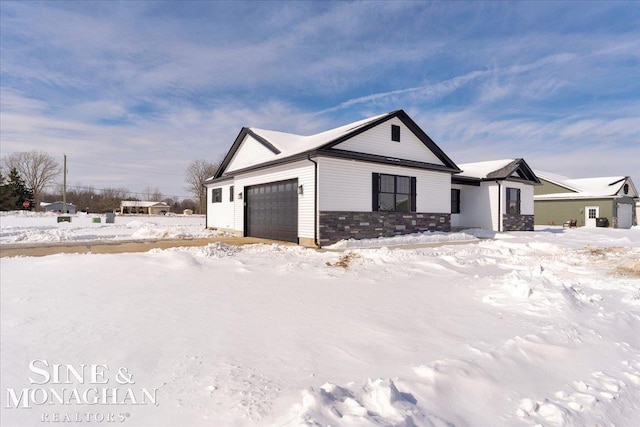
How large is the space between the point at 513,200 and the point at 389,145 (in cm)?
1025

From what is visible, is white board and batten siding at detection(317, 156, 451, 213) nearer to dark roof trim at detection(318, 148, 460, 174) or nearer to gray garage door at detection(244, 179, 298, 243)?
dark roof trim at detection(318, 148, 460, 174)

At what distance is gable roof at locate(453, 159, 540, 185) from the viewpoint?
19.4 metres

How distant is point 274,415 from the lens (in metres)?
2.45

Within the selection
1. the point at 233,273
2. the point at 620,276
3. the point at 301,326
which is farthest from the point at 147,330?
the point at 620,276

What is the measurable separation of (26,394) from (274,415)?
6.73ft

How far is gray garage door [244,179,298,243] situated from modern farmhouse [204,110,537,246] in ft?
0.13

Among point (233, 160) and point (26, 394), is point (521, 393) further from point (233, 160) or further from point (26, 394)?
point (233, 160)

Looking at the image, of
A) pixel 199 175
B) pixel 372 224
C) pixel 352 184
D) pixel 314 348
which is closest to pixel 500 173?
pixel 372 224

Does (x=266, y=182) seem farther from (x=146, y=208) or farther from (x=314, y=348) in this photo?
(x=146, y=208)

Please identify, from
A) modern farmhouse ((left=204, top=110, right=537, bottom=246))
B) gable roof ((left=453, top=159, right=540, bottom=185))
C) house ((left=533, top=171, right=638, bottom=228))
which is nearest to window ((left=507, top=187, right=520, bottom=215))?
modern farmhouse ((left=204, top=110, right=537, bottom=246))

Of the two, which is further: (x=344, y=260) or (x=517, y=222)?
(x=517, y=222)

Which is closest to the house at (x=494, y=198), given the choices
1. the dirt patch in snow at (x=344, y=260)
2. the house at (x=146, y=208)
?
the dirt patch in snow at (x=344, y=260)

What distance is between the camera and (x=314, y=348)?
3.64m

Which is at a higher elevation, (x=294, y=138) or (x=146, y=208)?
(x=294, y=138)
